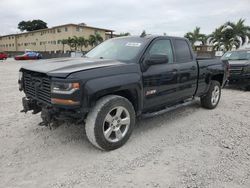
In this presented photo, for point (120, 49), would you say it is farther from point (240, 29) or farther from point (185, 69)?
point (240, 29)

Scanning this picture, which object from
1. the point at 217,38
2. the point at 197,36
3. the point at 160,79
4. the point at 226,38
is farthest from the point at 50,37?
the point at 160,79

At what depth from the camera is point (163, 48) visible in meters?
4.61

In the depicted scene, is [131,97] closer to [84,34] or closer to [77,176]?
[77,176]

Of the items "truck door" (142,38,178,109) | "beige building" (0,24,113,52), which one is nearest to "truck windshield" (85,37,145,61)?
"truck door" (142,38,178,109)

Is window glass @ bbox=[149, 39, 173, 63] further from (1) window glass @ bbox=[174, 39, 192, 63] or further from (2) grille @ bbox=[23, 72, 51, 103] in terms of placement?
(2) grille @ bbox=[23, 72, 51, 103]

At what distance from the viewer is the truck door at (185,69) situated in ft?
15.9

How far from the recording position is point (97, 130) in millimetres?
3371

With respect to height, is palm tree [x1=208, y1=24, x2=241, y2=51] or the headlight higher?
palm tree [x1=208, y1=24, x2=241, y2=51]

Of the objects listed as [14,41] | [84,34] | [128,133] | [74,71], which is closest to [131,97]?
[128,133]

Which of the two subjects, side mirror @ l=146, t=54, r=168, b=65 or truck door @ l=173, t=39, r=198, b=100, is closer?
side mirror @ l=146, t=54, r=168, b=65

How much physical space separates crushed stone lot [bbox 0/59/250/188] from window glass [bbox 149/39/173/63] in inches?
56.7

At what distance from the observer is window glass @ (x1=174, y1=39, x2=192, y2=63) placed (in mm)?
4897

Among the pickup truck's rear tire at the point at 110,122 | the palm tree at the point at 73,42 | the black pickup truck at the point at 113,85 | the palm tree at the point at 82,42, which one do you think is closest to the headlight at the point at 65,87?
the black pickup truck at the point at 113,85

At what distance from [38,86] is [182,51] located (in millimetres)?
3055
